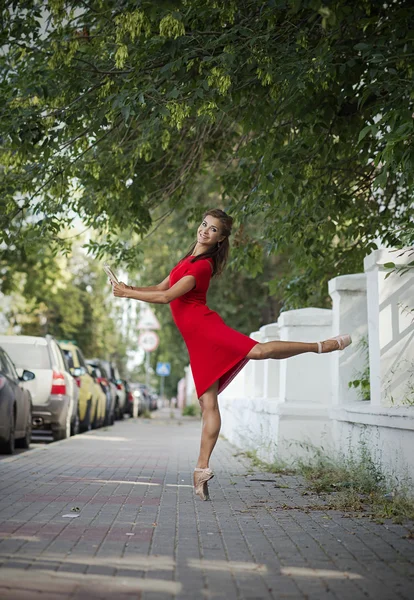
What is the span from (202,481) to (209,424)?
479mm

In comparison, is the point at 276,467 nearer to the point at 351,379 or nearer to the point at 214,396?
the point at 351,379

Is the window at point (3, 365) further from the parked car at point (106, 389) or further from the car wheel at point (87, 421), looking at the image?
the parked car at point (106, 389)

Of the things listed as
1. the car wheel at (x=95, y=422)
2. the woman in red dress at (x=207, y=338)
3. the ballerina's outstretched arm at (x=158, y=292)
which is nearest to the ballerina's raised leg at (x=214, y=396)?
the woman in red dress at (x=207, y=338)

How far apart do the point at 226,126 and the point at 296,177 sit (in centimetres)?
315

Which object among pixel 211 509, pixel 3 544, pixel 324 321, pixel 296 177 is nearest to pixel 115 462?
pixel 324 321

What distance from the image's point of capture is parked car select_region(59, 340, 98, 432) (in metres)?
22.1

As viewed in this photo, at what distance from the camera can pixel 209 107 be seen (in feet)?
31.5

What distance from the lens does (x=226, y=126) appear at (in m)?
14.1

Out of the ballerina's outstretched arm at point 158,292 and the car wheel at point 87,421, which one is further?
the car wheel at point 87,421

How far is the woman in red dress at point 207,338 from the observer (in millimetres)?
8227

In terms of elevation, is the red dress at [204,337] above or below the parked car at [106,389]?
below

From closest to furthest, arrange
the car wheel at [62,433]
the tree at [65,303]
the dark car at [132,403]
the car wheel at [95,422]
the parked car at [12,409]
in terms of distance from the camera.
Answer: the parked car at [12,409]
the car wheel at [62,433]
the car wheel at [95,422]
the tree at [65,303]
the dark car at [132,403]

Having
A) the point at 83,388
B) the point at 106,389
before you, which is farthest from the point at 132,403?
the point at 83,388

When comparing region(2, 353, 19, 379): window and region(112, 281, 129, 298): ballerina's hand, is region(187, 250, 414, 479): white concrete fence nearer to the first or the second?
region(112, 281, 129, 298): ballerina's hand
